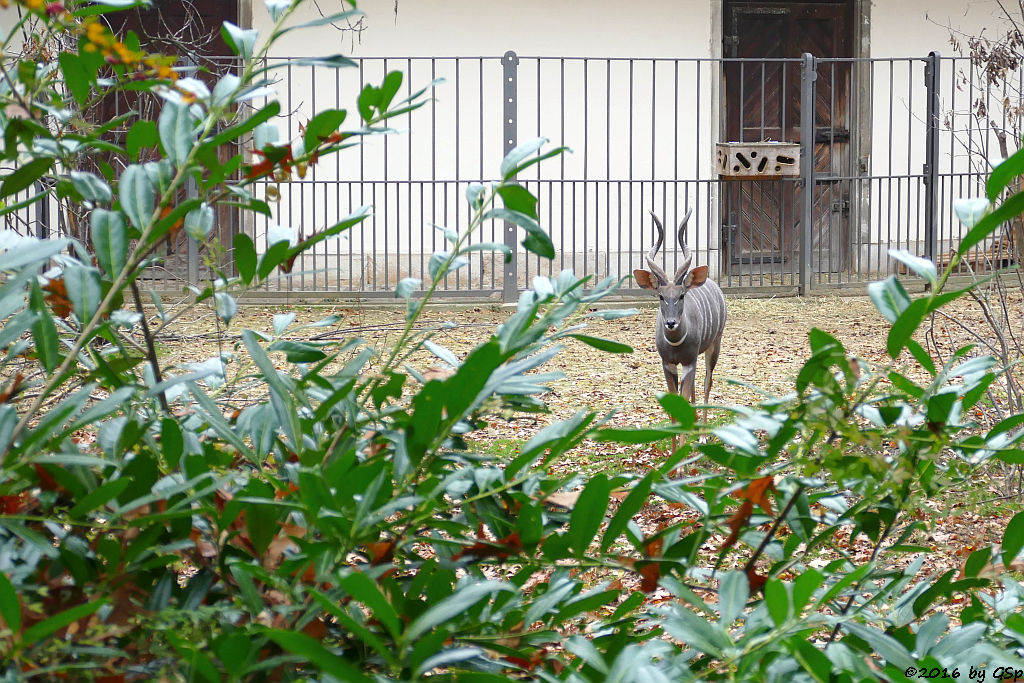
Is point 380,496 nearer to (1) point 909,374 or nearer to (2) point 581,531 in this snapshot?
(2) point 581,531

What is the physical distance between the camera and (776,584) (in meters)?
1.01

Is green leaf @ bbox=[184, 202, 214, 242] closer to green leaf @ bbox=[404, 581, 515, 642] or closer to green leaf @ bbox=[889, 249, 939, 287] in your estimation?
green leaf @ bbox=[404, 581, 515, 642]

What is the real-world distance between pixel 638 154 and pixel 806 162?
161 cm

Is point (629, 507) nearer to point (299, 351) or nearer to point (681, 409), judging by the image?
point (681, 409)

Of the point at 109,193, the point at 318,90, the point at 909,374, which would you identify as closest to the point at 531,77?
the point at 318,90

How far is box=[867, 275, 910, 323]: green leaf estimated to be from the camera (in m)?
1.14

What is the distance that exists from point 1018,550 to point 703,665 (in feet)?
1.27

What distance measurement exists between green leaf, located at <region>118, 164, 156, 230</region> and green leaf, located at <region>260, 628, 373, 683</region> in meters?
0.48

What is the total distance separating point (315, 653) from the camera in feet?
3.11

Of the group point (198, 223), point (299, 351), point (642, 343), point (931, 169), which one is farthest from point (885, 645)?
point (931, 169)

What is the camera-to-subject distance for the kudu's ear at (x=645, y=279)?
5598 mm

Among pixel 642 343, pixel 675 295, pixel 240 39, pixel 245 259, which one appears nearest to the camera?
pixel 240 39

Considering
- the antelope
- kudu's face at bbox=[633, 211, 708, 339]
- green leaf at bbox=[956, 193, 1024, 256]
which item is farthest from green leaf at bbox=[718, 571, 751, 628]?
kudu's face at bbox=[633, 211, 708, 339]

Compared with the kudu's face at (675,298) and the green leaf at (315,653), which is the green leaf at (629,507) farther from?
the kudu's face at (675,298)
